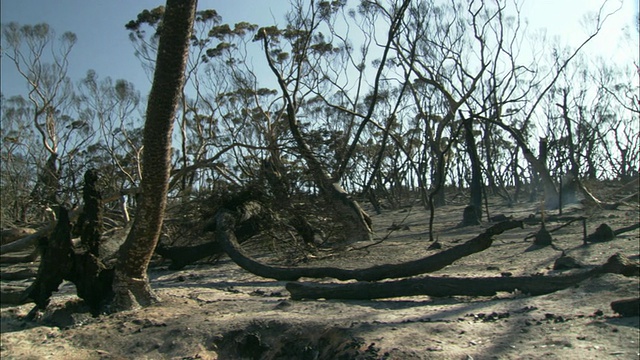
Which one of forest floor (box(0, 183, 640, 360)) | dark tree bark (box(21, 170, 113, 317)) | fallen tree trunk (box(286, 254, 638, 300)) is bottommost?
forest floor (box(0, 183, 640, 360))

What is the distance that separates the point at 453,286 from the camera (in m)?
4.93

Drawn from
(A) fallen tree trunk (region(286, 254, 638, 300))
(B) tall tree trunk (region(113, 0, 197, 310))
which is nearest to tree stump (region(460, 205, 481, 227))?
(A) fallen tree trunk (region(286, 254, 638, 300))

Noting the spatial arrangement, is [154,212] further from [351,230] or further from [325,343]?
[351,230]

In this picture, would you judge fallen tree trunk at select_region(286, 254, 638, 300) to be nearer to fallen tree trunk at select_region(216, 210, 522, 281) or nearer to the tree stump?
fallen tree trunk at select_region(216, 210, 522, 281)

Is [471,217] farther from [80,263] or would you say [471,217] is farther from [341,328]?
[80,263]

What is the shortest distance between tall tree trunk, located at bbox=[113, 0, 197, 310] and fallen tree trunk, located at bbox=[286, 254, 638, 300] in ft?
4.80

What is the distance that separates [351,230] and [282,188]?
7.08 feet

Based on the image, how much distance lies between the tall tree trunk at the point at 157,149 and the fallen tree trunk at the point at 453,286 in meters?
1.46

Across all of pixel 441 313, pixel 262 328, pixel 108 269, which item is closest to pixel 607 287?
pixel 441 313

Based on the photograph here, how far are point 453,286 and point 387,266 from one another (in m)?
0.78

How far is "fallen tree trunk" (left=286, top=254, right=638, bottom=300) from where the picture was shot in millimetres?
4727

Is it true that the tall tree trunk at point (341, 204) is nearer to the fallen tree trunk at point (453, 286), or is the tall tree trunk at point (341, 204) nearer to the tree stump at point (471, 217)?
the fallen tree trunk at point (453, 286)

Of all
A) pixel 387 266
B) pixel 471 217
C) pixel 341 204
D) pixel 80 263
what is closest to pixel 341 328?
pixel 387 266

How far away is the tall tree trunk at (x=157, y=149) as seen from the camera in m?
4.59
